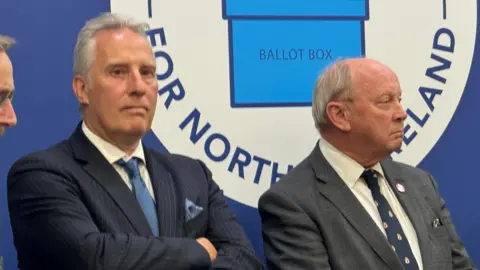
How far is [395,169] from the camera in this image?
128 inches

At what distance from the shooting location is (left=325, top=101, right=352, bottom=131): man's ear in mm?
3148

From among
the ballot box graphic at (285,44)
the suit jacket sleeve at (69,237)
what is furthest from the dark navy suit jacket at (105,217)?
the ballot box graphic at (285,44)

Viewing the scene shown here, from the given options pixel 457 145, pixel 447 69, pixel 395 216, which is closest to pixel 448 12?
pixel 447 69

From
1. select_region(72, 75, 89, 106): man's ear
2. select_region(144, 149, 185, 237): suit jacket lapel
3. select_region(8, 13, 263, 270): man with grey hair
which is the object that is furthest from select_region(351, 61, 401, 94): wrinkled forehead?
select_region(72, 75, 89, 106): man's ear

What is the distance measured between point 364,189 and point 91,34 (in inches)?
47.3

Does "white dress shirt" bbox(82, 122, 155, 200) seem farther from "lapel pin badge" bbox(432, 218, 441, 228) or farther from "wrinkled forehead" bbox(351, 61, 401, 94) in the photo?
"lapel pin badge" bbox(432, 218, 441, 228)

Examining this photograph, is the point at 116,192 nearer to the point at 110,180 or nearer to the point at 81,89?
the point at 110,180

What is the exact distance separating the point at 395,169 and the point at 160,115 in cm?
98

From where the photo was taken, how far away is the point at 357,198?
304 cm

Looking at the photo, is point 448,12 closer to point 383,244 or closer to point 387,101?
point 387,101

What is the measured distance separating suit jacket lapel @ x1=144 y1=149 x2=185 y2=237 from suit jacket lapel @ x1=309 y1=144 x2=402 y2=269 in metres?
0.63

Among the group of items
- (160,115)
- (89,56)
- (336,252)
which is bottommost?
(336,252)

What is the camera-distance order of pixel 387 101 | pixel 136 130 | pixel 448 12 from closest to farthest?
1. pixel 136 130
2. pixel 387 101
3. pixel 448 12

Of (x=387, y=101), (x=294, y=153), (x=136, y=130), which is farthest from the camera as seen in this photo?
(x=294, y=153)
